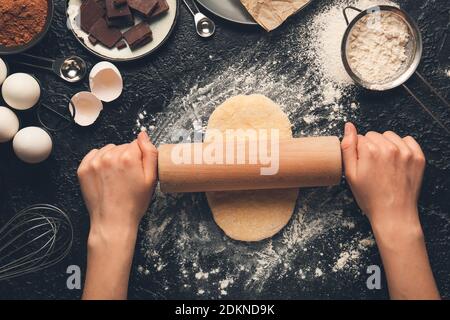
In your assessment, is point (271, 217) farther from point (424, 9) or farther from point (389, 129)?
point (424, 9)

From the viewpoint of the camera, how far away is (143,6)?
167 centimetres

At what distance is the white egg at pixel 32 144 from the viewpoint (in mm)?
1604

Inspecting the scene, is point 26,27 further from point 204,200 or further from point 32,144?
point 204,200

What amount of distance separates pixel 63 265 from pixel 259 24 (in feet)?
3.51

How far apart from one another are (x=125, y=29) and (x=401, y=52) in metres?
0.94

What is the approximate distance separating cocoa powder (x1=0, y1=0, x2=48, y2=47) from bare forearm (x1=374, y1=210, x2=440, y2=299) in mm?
1285

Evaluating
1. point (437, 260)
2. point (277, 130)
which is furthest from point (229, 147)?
point (437, 260)

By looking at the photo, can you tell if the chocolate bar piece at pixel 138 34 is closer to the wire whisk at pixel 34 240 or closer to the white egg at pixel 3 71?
the white egg at pixel 3 71

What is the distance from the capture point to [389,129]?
1761 millimetres

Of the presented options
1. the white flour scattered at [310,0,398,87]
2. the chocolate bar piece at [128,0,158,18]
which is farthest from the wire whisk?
the white flour scattered at [310,0,398,87]

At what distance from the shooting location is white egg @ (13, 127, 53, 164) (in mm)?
1604

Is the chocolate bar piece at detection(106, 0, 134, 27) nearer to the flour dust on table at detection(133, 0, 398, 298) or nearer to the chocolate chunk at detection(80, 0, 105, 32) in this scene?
the chocolate chunk at detection(80, 0, 105, 32)

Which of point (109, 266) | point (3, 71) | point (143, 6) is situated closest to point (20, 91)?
point (3, 71)

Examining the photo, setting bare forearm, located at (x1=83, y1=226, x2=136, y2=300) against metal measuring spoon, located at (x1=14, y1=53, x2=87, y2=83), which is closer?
bare forearm, located at (x1=83, y1=226, x2=136, y2=300)
